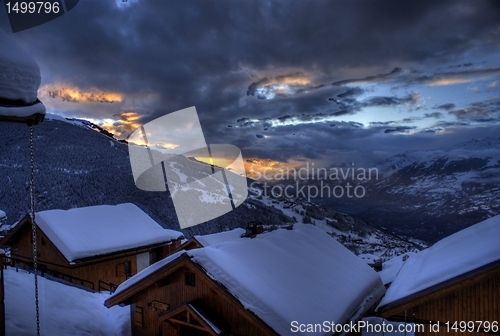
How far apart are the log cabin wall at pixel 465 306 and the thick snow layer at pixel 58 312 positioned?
33.4 feet

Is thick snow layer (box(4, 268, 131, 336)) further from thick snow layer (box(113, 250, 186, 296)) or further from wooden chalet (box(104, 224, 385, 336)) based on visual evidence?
thick snow layer (box(113, 250, 186, 296))

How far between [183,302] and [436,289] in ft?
23.9

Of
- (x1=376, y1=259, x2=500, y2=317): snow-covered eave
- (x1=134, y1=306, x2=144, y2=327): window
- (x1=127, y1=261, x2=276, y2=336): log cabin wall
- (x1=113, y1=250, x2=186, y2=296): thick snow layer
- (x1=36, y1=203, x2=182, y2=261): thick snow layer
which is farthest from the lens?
(x1=36, y1=203, x2=182, y2=261): thick snow layer

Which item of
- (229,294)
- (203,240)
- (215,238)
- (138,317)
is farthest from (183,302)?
→ (215,238)

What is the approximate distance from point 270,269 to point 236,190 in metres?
86.4

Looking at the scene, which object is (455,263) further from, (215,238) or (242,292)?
(215,238)

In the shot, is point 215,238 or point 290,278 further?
point 215,238

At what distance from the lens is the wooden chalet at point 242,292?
8469 millimetres

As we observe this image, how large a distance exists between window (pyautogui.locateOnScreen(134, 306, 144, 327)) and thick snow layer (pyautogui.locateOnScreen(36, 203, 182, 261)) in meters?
6.73

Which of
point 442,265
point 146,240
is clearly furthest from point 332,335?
point 146,240

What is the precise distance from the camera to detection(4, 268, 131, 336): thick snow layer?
9.24 m

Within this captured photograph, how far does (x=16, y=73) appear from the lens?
145 inches

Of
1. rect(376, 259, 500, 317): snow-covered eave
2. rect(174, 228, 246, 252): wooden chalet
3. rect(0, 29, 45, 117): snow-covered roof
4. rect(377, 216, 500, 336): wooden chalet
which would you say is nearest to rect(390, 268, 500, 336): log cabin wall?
rect(377, 216, 500, 336): wooden chalet

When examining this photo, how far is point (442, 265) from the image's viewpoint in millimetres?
10359
